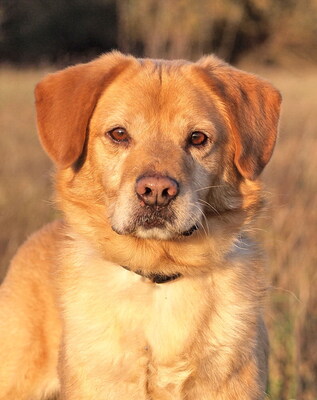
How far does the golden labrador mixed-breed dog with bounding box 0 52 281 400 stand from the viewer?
3617mm

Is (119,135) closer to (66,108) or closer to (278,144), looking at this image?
(66,108)

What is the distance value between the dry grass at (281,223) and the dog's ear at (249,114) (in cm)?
33

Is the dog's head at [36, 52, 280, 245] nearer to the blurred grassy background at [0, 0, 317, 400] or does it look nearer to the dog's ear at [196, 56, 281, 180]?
the dog's ear at [196, 56, 281, 180]

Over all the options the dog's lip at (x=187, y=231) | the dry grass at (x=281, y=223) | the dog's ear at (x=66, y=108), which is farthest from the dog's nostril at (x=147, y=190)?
the dry grass at (x=281, y=223)

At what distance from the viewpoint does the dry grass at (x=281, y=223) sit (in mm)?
5359

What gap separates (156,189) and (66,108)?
2.43ft

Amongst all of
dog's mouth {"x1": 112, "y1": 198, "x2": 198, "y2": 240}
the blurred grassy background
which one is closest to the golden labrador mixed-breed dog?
dog's mouth {"x1": 112, "y1": 198, "x2": 198, "y2": 240}

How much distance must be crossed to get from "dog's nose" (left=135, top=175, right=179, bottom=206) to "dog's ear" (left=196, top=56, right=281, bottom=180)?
558 mm

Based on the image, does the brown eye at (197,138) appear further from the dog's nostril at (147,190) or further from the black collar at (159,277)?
the black collar at (159,277)

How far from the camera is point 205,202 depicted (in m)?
3.73

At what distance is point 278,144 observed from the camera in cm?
1126

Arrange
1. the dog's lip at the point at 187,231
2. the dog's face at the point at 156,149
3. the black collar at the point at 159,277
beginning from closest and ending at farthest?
the dog's face at the point at 156,149, the dog's lip at the point at 187,231, the black collar at the point at 159,277

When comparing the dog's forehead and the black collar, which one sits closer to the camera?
the dog's forehead

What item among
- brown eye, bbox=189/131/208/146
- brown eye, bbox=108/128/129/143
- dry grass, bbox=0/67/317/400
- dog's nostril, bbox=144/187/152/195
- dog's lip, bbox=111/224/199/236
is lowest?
dry grass, bbox=0/67/317/400
